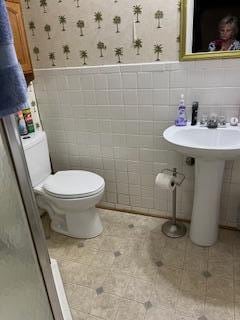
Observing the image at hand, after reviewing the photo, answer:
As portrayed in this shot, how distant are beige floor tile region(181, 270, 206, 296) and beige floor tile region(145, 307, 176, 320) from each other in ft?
0.56

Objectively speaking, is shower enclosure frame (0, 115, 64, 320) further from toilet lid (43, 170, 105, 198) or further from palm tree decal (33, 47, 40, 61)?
palm tree decal (33, 47, 40, 61)

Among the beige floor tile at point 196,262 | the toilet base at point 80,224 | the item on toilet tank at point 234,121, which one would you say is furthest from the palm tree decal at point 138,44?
the beige floor tile at point 196,262

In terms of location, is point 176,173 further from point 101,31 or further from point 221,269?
point 101,31

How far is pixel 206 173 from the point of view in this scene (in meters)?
1.47

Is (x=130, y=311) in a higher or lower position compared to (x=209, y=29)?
lower

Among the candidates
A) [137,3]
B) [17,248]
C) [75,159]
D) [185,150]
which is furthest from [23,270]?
[137,3]

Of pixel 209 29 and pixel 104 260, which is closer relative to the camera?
pixel 209 29

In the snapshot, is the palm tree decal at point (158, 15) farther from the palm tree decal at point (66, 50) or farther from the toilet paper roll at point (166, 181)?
the toilet paper roll at point (166, 181)

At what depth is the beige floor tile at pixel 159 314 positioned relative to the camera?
1252 millimetres

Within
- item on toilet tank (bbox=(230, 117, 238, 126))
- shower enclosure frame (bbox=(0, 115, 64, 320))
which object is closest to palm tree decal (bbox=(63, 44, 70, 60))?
item on toilet tank (bbox=(230, 117, 238, 126))

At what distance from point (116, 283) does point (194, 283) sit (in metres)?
0.46

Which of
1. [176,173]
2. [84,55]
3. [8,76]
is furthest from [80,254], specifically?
[8,76]

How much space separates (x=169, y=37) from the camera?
147cm

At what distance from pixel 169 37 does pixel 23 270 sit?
1.42 meters
